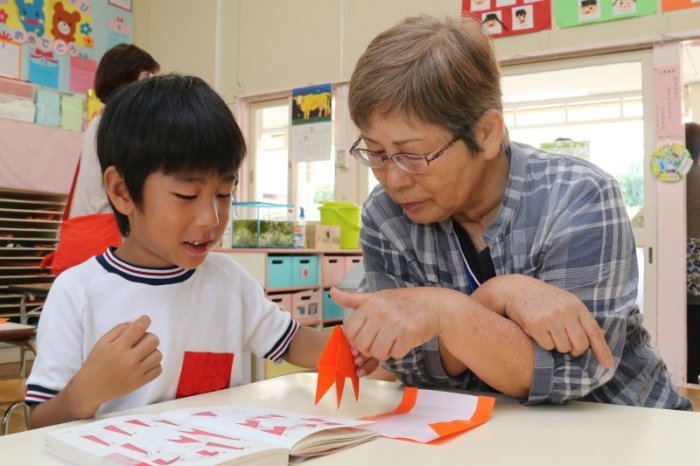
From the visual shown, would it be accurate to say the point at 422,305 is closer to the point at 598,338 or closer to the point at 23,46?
the point at 598,338

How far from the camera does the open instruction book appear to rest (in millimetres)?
615

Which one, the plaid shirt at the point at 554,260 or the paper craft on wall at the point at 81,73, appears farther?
the paper craft on wall at the point at 81,73

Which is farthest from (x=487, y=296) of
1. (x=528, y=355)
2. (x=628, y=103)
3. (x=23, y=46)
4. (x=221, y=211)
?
(x=23, y=46)

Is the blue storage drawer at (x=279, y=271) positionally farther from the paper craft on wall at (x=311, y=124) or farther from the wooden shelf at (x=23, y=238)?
the wooden shelf at (x=23, y=238)

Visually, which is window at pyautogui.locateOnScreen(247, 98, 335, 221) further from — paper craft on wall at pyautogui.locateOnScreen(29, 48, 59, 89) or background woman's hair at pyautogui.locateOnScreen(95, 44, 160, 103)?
background woman's hair at pyautogui.locateOnScreen(95, 44, 160, 103)

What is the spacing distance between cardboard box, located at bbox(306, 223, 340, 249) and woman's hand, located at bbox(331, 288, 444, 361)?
10.1 ft

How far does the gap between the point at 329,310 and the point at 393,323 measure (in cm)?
323

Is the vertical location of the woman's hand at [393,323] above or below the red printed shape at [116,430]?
above

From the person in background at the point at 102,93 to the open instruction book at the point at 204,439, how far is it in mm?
Result: 1238

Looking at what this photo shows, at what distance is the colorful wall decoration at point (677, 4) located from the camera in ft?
11.6

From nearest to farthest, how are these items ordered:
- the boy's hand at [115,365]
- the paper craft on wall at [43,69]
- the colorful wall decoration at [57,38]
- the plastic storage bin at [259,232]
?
1. the boy's hand at [115,365]
2. the plastic storage bin at [259,232]
3. the colorful wall decoration at [57,38]
4. the paper craft on wall at [43,69]

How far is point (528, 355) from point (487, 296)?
100mm

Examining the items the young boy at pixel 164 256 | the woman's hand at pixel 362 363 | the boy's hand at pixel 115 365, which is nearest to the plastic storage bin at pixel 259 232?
the young boy at pixel 164 256

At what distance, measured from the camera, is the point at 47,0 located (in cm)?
488
